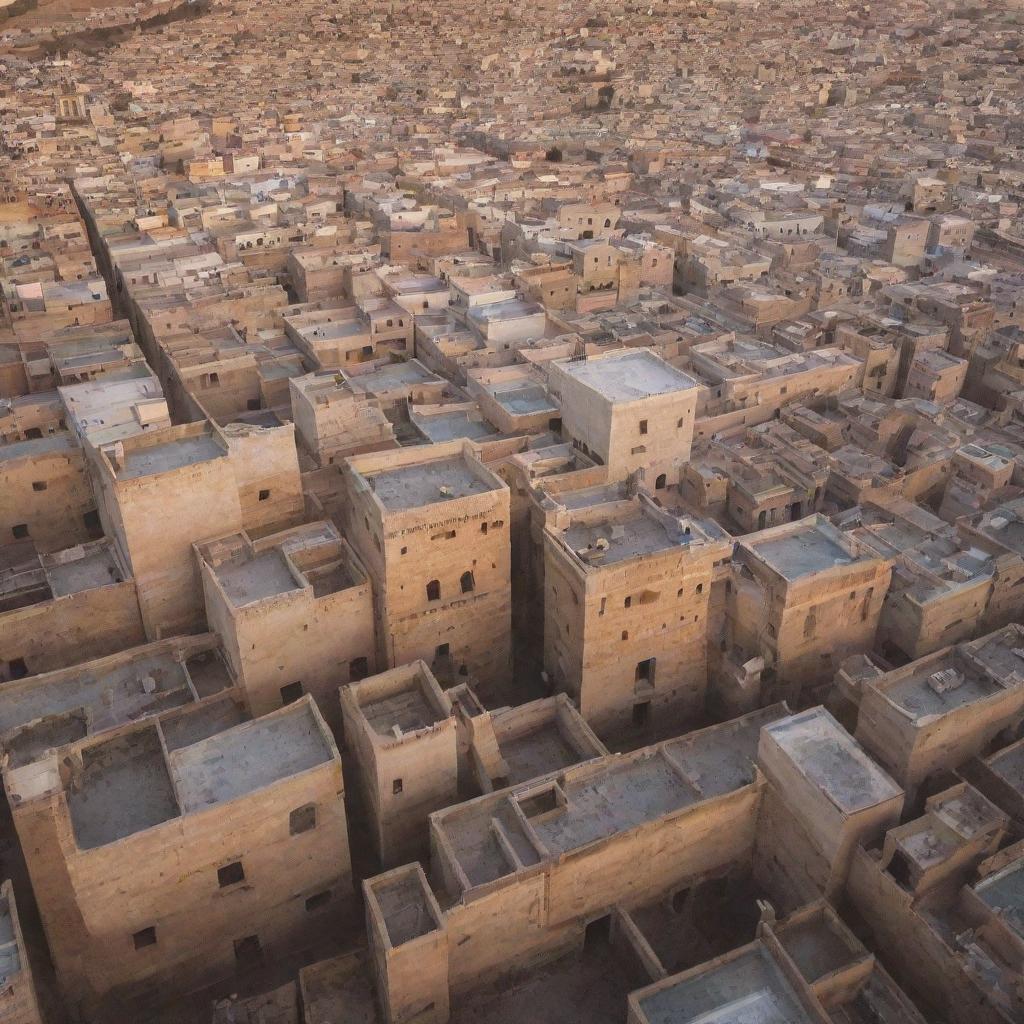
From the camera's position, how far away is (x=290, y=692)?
33125mm

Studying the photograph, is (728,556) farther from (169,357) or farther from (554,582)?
(169,357)

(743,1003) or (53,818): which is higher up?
(53,818)

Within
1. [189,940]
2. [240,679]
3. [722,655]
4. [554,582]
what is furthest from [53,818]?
[722,655]

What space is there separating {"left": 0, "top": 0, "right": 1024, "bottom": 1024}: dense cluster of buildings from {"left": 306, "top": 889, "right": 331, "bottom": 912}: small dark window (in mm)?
104

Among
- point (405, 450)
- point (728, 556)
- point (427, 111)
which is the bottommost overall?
point (427, 111)

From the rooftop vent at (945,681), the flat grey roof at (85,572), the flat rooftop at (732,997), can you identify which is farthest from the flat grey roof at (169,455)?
the rooftop vent at (945,681)

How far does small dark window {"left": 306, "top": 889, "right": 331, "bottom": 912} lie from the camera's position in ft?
93.9

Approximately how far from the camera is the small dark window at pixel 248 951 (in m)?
28.1

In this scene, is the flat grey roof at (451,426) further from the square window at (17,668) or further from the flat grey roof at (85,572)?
the square window at (17,668)

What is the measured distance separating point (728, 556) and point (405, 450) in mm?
11682

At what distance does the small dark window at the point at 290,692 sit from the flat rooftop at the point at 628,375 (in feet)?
50.2

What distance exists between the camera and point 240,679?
31.7 meters

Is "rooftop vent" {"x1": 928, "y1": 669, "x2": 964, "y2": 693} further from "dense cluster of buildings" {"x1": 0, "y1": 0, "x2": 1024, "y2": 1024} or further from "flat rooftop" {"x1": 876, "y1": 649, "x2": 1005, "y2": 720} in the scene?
"dense cluster of buildings" {"x1": 0, "y1": 0, "x2": 1024, "y2": 1024}

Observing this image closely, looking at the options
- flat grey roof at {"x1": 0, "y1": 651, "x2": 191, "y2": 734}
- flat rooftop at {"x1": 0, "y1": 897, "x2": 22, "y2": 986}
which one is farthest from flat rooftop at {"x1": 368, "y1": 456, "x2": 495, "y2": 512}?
flat rooftop at {"x1": 0, "y1": 897, "x2": 22, "y2": 986}
